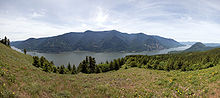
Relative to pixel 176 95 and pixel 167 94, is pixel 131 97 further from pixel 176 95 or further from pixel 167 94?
pixel 176 95

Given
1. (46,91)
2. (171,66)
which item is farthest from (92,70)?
(46,91)

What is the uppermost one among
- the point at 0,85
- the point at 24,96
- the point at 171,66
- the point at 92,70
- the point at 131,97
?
the point at 0,85

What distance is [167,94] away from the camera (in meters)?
10.1

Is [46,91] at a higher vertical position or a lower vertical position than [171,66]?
higher

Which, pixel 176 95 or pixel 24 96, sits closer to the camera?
pixel 24 96

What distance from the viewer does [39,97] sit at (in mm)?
8070

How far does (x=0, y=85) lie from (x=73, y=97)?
18.7 ft

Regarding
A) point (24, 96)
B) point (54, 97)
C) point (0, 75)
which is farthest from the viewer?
point (0, 75)

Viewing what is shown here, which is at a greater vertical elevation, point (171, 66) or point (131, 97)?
point (131, 97)

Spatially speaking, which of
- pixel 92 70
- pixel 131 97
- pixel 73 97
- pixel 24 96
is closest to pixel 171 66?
pixel 92 70

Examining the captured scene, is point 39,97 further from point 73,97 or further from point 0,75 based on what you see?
point 0,75

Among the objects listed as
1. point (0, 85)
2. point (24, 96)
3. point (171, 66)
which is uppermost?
point (0, 85)

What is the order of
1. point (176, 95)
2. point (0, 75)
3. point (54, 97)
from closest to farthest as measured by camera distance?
1. point (54, 97)
2. point (0, 75)
3. point (176, 95)

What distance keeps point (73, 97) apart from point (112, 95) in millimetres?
3891
